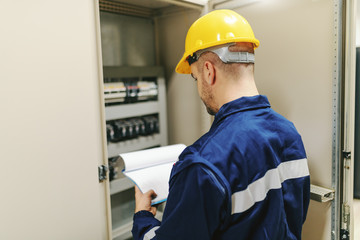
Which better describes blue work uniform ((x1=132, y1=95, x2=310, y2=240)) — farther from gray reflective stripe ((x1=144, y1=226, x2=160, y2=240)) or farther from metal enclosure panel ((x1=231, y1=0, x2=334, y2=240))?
metal enclosure panel ((x1=231, y1=0, x2=334, y2=240))

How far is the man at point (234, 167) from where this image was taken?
2.62ft

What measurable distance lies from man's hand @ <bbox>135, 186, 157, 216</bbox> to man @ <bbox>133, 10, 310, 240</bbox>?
11 centimetres

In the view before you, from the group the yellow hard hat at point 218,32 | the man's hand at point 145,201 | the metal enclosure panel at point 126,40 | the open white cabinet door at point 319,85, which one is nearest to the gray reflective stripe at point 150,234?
the man's hand at point 145,201

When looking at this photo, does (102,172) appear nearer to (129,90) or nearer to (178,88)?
(129,90)

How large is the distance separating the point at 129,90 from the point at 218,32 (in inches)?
48.6

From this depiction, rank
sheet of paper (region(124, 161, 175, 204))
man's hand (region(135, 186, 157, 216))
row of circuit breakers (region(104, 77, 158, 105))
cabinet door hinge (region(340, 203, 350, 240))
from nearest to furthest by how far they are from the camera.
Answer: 1. man's hand (region(135, 186, 157, 216))
2. sheet of paper (region(124, 161, 175, 204))
3. cabinet door hinge (region(340, 203, 350, 240))
4. row of circuit breakers (region(104, 77, 158, 105))

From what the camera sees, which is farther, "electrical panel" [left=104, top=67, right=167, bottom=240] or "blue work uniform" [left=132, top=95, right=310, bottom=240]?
"electrical panel" [left=104, top=67, right=167, bottom=240]

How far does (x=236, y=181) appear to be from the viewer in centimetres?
81

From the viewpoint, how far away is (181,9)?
2135 mm

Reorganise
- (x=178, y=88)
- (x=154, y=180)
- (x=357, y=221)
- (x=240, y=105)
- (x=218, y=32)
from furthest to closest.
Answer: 1. (x=357, y=221)
2. (x=178, y=88)
3. (x=154, y=180)
4. (x=218, y=32)
5. (x=240, y=105)

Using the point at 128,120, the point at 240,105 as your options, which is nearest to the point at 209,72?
the point at 240,105

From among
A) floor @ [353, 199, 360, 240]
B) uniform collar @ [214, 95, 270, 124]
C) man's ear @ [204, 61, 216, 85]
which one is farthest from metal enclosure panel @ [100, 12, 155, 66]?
floor @ [353, 199, 360, 240]

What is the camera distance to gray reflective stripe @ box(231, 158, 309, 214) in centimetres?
81

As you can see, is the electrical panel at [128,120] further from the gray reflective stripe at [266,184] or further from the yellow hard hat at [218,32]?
the gray reflective stripe at [266,184]
